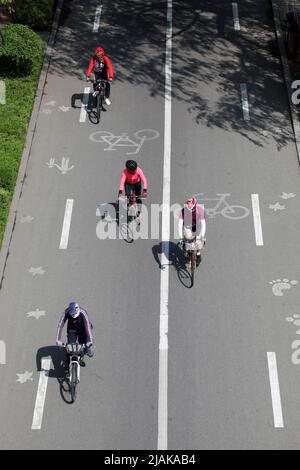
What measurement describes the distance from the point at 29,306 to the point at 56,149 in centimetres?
566

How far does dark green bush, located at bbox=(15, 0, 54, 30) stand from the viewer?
2697cm

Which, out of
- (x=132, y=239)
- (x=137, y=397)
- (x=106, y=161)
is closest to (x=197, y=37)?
(x=106, y=161)

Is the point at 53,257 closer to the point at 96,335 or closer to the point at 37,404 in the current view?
the point at 96,335

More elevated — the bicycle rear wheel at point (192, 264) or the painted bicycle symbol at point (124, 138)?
the painted bicycle symbol at point (124, 138)

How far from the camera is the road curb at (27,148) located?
795 inches

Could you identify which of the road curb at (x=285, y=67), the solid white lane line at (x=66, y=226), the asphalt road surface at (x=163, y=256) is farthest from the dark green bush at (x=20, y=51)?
the road curb at (x=285, y=67)

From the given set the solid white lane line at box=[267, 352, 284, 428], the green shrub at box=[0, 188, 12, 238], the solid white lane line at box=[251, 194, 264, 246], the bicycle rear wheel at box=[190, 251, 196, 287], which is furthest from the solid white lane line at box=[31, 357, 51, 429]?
the solid white lane line at box=[251, 194, 264, 246]

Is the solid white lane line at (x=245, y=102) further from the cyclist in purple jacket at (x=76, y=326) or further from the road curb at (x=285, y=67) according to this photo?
the cyclist in purple jacket at (x=76, y=326)

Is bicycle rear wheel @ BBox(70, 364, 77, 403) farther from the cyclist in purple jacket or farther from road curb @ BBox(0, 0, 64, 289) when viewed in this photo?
road curb @ BBox(0, 0, 64, 289)

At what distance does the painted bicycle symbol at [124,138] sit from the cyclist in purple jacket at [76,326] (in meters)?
7.42

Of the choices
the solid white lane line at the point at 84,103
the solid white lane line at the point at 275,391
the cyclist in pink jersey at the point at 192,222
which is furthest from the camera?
the solid white lane line at the point at 84,103

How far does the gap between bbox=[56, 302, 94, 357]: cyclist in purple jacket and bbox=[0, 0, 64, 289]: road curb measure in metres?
3.34

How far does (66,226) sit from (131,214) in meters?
→ 1.61

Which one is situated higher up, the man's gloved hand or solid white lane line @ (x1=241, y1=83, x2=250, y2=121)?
solid white lane line @ (x1=241, y1=83, x2=250, y2=121)
